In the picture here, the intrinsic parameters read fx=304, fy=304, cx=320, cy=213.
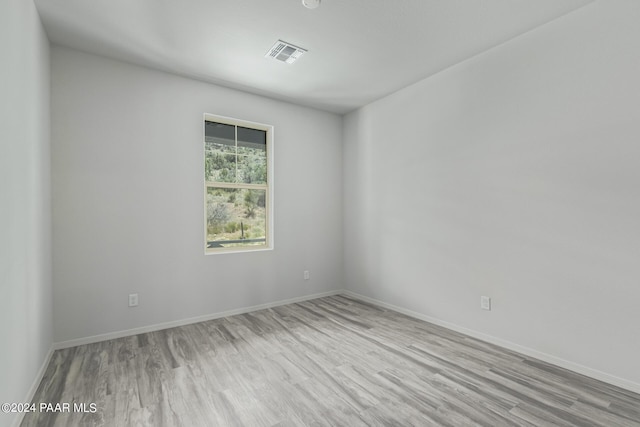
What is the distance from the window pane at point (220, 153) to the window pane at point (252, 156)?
94 millimetres

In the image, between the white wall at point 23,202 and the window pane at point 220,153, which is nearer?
the white wall at point 23,202

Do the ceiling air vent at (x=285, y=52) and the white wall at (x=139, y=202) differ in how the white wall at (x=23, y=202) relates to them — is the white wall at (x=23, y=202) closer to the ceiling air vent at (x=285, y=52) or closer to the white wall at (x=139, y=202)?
the white wall at (x=139, y=202)

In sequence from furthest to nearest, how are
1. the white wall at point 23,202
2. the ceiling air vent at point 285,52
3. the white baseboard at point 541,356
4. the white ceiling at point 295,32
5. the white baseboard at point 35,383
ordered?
the ceiling air vent at point 285,52 < the white ceiling at point 295,32 < the white baseboard at point 541,356 < the white baseboard at point 35,383 < the white wall at point 23,202

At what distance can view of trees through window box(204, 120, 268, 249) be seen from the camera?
375cm

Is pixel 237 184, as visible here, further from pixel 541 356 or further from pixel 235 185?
pixel 541 356

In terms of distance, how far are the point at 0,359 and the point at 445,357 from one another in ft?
9.60

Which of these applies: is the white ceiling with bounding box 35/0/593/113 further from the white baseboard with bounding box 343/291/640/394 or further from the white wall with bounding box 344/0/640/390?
the white baseboard with bounding box 343/291/640/394

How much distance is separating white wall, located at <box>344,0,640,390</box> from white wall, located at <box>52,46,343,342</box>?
181cm

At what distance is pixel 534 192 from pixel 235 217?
3236mm

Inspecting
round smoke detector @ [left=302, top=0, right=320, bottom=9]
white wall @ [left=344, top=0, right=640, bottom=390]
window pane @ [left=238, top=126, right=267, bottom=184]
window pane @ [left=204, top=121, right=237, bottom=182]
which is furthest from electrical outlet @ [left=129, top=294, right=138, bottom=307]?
round smoke detector @ [left=302, top=0, right=320, bottom=9]

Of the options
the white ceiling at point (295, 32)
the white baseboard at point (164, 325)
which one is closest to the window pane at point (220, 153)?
the white ceiling at point (295, 32)

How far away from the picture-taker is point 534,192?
2.61m

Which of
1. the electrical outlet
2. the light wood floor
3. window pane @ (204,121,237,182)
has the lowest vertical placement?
the light wood floor

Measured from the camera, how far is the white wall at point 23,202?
160 centimetres
